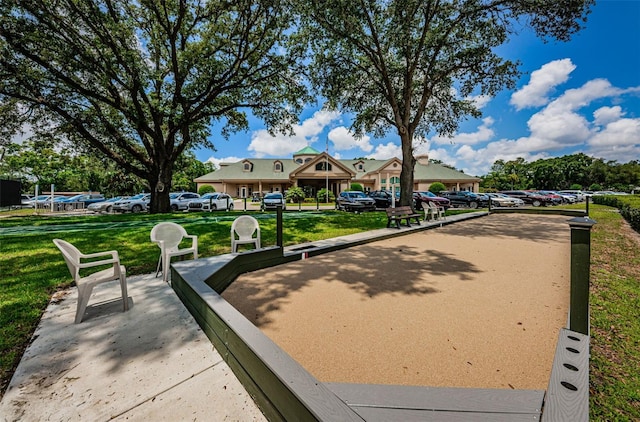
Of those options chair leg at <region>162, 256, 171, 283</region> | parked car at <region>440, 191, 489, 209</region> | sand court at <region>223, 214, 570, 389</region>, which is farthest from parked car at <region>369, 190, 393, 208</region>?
chair leg at <region>162, 256, 171, 283</region>

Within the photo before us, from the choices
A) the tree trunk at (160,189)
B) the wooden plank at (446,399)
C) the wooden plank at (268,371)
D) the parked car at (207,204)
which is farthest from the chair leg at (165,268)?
the parked car at (207,204)

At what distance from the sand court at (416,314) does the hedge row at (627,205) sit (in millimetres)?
7435

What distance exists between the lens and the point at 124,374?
235cm

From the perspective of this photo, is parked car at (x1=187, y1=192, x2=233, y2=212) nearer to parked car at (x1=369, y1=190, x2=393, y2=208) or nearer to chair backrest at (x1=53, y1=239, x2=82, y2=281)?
parked car at (x1=369, y1=190, x2=393, y2=208)

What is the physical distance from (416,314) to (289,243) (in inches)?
195

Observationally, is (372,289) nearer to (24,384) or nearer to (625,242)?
(24,384)

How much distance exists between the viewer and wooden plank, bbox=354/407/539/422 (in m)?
1.70

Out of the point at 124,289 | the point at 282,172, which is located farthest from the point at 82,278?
the point at 282,172

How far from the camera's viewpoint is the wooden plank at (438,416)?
66.9 inches

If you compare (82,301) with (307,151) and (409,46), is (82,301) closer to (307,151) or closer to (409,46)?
(409,46)

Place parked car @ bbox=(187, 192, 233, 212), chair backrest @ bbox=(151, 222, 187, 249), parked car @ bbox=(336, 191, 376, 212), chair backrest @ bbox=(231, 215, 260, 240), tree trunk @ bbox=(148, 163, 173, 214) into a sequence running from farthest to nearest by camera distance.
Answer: parked car @ bbox=(187, 192, 233, 212) < parked car @ bbox=(336, 191, 376, 212) < tree trunk @ bbox=(148, 163, 173, 214) < chair backrest @ bbox=(231, 215, 260, 240) < chair backrest @ bbox=(151, 222, 187, 249)

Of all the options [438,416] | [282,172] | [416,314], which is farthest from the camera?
[282,172]

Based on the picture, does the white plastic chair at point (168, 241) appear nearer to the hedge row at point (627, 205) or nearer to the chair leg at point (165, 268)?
the chair leg at point (165, 268)

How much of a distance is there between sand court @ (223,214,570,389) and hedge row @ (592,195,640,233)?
7435 millimetres
